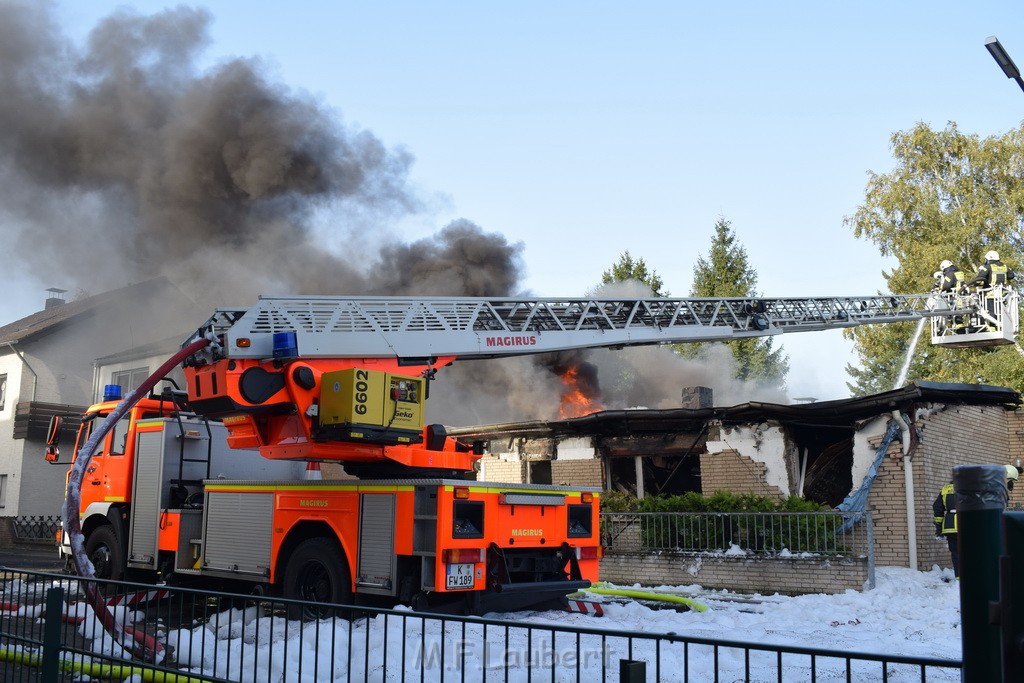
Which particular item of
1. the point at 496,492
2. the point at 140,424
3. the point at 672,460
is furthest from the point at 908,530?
the point at 140,424

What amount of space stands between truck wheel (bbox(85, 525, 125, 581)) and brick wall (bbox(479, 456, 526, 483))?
27.2ft

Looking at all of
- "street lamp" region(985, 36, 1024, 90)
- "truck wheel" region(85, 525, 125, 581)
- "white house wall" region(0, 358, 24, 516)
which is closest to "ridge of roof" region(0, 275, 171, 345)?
"white house wall" region(0, 358, 24, 516)

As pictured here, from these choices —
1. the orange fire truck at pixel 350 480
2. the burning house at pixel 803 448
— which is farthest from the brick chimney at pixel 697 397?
the orange fire truck at pixel 350 480

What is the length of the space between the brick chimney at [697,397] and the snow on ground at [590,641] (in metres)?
7.32

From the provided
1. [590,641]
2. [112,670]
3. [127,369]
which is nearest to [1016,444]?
[590,641]

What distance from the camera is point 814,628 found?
8781 millimetres

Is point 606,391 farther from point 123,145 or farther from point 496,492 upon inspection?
point 496,492

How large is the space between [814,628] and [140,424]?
27.0ft

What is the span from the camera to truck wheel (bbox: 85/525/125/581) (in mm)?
11523

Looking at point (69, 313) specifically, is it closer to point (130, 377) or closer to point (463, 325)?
point (130, 377)

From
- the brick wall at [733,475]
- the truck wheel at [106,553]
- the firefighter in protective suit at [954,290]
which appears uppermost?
the firefighter in protective suit at [954,290]

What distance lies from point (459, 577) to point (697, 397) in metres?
12.0

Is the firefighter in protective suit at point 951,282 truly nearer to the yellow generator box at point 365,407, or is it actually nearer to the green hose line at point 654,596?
the green hose line at point 654,596

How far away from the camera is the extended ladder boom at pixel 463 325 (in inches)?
354
